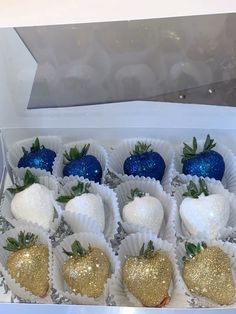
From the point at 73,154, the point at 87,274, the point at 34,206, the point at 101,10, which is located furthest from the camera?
the point at 73,154

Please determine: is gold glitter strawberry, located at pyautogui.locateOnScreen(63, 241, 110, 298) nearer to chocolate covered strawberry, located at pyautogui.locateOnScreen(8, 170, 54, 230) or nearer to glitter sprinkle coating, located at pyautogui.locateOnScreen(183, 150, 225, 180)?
chocolate covered strawberry, located at pyautogui.locateOnScreen(8, 170, 54, 230)

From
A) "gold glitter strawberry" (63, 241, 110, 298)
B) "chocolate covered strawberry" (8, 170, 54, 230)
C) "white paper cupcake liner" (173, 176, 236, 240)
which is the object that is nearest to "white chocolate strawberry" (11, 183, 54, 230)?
"chocolate covered strawberry" (8, 170, 54, 230)

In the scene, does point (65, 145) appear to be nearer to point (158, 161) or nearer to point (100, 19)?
point (158, 161)

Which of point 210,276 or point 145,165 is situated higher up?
point 145,165

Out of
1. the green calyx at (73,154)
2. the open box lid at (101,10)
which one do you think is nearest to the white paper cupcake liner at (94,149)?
the green calyx at (73,154)

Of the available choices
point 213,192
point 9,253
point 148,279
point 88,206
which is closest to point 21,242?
point 9,253

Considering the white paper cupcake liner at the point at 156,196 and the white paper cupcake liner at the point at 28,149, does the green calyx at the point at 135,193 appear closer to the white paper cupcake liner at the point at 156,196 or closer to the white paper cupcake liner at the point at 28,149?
the white paper cupcake liner at the point at 156,196

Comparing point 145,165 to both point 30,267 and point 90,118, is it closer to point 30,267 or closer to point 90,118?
point 90,118
